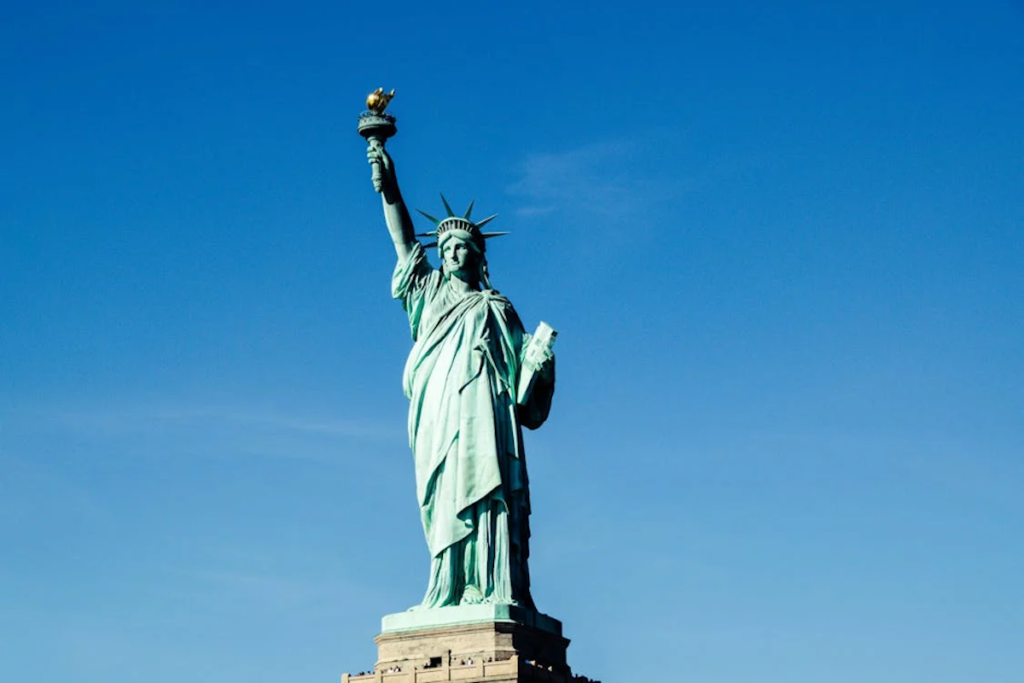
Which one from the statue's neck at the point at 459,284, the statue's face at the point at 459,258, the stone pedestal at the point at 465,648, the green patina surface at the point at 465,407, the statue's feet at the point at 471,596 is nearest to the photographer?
the stone pedestal at the point at 465,648

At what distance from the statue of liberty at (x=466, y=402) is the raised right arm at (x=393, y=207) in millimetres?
18

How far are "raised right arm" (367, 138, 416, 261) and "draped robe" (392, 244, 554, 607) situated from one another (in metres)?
0.23

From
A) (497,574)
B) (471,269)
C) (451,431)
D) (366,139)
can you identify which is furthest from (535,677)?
(366,139)

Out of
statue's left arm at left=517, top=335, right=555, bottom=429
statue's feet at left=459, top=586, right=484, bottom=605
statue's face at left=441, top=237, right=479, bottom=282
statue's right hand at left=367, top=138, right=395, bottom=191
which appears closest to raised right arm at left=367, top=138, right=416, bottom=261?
statue's right hand at left=367, top=138, right=395, bottom=191

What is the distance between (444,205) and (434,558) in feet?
21.4

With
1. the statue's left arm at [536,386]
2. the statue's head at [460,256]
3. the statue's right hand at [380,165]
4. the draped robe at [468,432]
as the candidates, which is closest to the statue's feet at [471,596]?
the draped robe at [468,432]

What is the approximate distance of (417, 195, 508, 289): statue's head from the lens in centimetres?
3316

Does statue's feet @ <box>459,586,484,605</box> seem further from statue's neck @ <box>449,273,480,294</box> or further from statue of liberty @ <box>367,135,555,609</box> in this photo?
statue's neck @ <box>449,273,480,294</box>

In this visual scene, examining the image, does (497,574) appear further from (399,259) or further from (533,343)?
(399,259)

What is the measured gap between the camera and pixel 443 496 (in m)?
31.4

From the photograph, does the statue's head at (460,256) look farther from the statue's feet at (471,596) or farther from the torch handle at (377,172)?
the statue's feet at (471,596)

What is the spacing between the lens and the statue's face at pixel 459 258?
3312cm

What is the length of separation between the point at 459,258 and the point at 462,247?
212 millimetres

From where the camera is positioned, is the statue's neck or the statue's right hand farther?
the statue's neck
